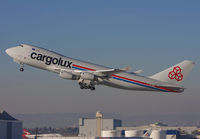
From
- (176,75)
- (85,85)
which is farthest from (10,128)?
(176,75)

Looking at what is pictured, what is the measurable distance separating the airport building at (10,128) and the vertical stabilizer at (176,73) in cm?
9800

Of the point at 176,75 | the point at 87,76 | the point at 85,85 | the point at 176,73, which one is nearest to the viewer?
the point at 87,76

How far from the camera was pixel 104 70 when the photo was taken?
73.6 metres

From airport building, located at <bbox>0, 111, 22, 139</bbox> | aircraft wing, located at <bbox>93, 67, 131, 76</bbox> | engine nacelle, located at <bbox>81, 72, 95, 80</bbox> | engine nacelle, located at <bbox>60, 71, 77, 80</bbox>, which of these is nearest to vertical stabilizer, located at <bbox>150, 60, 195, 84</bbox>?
aircraft wing, located at <bbox>93, 67, 131, 76</bbox>

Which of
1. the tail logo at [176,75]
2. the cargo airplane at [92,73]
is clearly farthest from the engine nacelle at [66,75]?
the tail logo at [176,75]

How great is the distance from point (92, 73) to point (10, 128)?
342ft

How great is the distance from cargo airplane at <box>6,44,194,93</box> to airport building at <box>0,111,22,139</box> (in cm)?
9243

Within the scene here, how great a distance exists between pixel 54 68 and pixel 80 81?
550cm

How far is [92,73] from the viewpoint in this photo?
74.8 meters

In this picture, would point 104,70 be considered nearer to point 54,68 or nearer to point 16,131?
point 54,68

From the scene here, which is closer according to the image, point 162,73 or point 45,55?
point 45,55

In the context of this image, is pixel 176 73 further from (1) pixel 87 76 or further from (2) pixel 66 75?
(2) pixel 66 75

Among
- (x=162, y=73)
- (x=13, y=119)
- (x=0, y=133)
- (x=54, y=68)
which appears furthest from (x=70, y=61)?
(x=13, y=119)

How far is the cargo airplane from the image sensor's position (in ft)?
243
